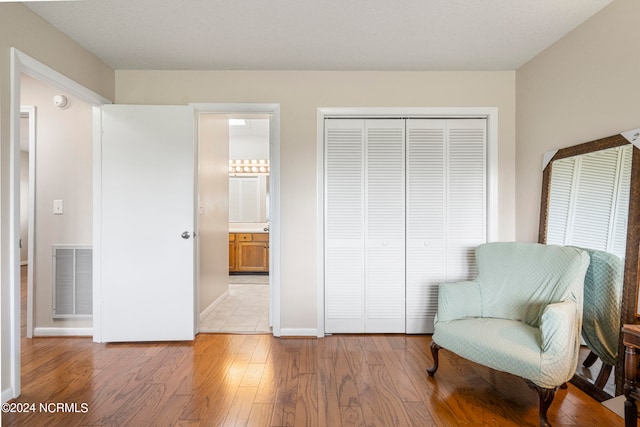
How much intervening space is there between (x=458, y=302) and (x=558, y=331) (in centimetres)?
66

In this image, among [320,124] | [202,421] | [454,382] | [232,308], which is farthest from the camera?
[232,308]

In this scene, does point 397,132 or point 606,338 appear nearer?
point 606,338

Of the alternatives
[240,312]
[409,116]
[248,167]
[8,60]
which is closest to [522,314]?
[409,116]

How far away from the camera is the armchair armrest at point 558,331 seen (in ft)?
6.15

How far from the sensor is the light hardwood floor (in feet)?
6.38

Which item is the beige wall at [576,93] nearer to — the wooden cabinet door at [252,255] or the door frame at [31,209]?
the wooden cabinet door at [252,255]

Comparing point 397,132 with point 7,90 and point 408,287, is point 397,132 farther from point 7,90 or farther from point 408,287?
point 7,90

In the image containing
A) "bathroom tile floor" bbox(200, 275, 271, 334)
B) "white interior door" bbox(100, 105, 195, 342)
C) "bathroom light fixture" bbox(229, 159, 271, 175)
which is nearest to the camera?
"white interior door" bbox(100, 105, 195, 342)

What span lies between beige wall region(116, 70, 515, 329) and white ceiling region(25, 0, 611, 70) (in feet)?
0.34

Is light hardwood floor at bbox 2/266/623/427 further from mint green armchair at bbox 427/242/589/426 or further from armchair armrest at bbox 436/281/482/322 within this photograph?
armchair armrest at bbox 436/281/482/322

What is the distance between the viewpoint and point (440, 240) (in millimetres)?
3209

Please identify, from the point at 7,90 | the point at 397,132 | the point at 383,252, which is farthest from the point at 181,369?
the point at 397,132

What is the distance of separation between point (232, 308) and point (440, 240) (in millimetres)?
2384

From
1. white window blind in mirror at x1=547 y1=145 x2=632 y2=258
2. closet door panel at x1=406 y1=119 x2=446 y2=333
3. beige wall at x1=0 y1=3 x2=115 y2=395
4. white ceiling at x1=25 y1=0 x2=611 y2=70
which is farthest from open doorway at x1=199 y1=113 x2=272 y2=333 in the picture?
white window blind in mirror at x1=547 y1=145 x2=632 y2=258
